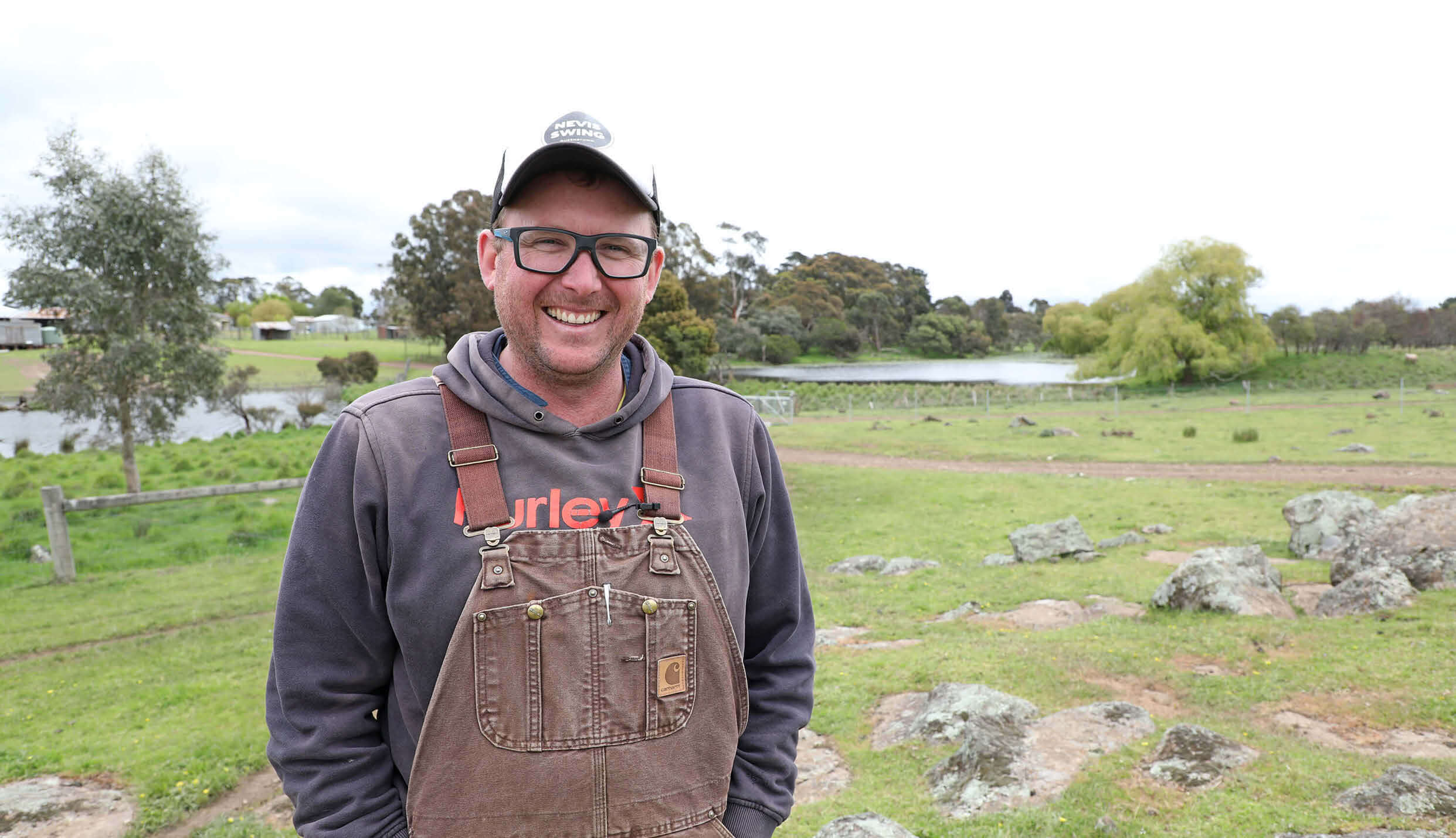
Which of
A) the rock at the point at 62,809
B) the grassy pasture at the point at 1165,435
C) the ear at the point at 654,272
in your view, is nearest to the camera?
the ear at the point at 654,272

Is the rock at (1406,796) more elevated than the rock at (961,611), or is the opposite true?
the rock at (1406,796)

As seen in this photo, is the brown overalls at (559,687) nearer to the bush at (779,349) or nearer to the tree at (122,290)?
the tree at (122,290)

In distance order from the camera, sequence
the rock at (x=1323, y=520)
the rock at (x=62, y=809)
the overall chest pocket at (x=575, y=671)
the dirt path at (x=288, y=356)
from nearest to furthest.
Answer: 1. the overall chest pocket at (x=575, y=671)
2. the rock at (x=62, y=809)
3. the rock at (x=1323, y=520)
4. the dirt path at (x=288, y=356)

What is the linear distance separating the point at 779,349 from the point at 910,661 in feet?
240

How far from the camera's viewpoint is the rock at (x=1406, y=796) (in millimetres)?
3859

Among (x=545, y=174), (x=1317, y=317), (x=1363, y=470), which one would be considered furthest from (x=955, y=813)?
(x=1317, y=317)

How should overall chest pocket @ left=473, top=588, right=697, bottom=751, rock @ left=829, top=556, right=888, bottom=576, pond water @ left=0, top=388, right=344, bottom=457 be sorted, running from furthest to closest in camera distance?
pond water @ left=0, top=388, right=344, bottom=457 < rock @ left=829, top=556, right=888, bottom=576 < overall chest pocket @ left=473, top=588, right=697, bottom=751

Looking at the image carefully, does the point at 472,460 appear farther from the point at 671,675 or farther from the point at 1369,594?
the point at 1369,594

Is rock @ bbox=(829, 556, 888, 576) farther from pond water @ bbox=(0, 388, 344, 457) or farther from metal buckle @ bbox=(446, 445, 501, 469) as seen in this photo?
pond water @ bbox=(0, 388, 344, 457)

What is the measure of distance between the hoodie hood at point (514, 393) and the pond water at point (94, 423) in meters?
24.2

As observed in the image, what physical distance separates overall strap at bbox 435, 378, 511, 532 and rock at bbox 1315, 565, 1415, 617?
815 centimetres

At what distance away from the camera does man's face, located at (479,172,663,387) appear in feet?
6.48

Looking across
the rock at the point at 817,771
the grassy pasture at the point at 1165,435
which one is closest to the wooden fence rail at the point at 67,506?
the rock at the point at 817,771

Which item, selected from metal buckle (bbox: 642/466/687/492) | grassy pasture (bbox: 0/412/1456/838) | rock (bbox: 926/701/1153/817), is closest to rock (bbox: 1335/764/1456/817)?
grassy pasture (bbox: 0/412/1456/838)
